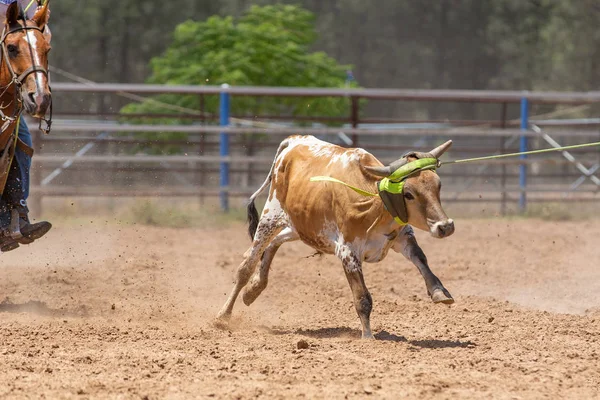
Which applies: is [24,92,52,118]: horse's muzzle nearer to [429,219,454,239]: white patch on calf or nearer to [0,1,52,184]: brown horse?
[0,1,52,184]: brown horse

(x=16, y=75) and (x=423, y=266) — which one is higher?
(x=16, y=75)

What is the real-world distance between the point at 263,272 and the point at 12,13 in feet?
8.00

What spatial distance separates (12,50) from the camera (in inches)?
263

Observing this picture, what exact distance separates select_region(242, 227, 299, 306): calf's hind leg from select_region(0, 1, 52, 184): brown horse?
180 centimetres

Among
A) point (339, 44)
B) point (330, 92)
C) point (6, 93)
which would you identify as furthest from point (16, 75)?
point (339, 44)

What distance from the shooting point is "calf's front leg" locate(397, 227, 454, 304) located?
6.26 meters

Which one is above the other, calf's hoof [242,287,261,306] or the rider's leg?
the rider's leg

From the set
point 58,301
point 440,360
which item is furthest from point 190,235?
point 440,360

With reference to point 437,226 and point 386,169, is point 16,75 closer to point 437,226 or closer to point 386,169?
point 386,169

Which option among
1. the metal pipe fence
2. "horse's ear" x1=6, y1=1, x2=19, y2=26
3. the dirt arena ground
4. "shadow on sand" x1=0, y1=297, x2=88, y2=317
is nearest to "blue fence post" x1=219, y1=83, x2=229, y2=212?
the metal pipe fence

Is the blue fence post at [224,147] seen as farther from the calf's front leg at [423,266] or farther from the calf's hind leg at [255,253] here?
the calf's front leg at [423,266]

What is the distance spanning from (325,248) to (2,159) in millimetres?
2485

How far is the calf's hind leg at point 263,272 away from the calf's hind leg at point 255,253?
1.8 inches

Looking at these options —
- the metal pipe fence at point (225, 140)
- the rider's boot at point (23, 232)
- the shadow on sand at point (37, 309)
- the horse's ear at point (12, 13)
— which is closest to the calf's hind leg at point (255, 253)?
the shadow on sand at point (37, 309)
